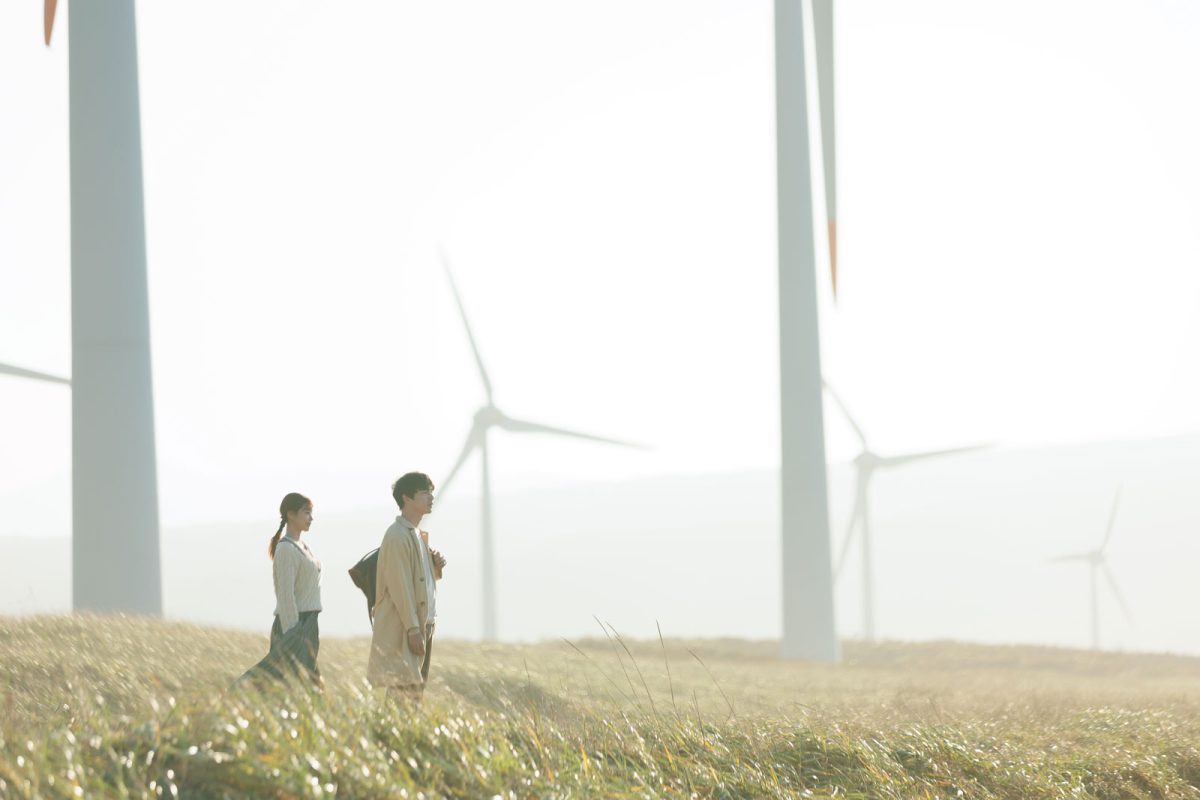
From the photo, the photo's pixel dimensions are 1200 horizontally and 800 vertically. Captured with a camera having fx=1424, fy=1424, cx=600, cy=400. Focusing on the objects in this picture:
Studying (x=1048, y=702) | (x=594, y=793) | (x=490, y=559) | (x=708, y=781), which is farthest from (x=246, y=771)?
(x=490, y=559)

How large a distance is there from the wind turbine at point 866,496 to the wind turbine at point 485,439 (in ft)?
29.6

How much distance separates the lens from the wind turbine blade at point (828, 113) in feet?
108

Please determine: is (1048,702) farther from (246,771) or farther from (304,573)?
(246,771)

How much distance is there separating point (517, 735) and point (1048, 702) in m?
10.4

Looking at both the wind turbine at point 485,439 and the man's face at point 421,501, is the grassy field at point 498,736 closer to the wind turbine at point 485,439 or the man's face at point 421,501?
the man's face at point 421,501

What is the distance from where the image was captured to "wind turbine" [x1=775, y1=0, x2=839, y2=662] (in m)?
33.9

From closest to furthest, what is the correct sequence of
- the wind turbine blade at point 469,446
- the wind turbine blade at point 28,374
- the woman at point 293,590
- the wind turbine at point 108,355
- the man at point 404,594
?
the man at point 404,594 → the woman at point 293,590 → the wind turbine at point 108,355 → the wind turbine blade at point 28,374 → the wind turbine blade at point 469,446

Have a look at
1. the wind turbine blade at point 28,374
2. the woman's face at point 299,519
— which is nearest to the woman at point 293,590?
the woman's face at point 299,519

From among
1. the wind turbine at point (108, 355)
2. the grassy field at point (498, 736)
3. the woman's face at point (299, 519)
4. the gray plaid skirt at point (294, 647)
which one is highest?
the wind turbine at point (108, 355)

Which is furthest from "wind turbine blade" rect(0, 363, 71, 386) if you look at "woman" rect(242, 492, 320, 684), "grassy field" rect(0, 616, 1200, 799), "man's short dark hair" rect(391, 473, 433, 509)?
"man's short dark hair" rect(391, 473, 433, 509)

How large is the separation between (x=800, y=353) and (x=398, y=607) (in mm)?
24087

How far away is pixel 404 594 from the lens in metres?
10.7

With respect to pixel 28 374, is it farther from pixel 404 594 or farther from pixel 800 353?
pixel 404 594

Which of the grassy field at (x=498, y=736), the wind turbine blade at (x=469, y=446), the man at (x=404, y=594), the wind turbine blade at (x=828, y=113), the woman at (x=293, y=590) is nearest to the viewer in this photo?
the grassy field at (x=498, y=736)
